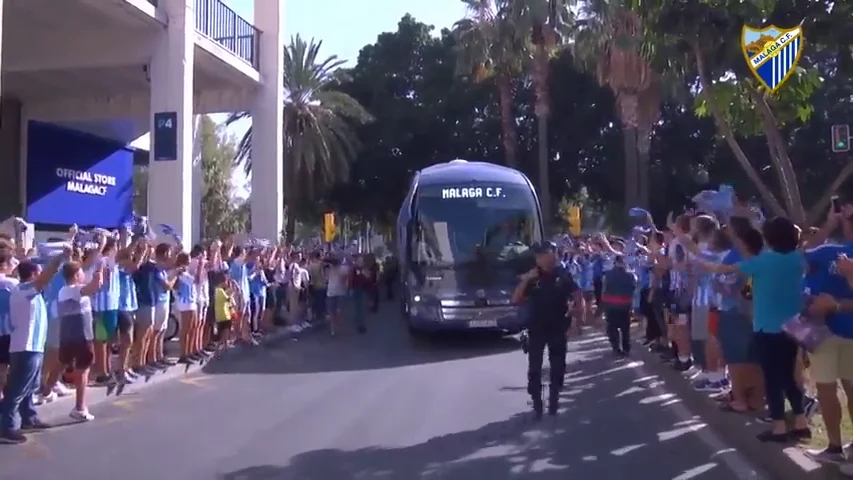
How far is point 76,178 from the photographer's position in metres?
27.6

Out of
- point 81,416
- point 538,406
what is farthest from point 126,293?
point 538,406

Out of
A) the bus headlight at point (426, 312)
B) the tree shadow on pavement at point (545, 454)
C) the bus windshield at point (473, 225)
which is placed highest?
the bus windshield at point (473, 225)

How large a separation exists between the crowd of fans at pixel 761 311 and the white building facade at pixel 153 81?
32.7 feet

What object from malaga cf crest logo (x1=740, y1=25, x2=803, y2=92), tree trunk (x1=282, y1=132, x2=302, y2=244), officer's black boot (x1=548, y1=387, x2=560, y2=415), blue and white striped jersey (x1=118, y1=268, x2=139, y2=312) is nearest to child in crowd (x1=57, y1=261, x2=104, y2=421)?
blue and white striped jersey (x1=118, y1=268, x2=139, y2=312)

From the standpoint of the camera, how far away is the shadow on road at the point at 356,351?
1614cm

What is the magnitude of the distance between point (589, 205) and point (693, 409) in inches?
1481

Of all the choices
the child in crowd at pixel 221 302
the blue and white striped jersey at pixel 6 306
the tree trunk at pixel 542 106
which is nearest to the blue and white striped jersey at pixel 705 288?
the blue and white striped jersey at pixel 6 306

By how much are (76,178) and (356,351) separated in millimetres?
13042

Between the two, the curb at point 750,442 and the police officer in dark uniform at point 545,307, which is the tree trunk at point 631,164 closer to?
the curb at point 750,442

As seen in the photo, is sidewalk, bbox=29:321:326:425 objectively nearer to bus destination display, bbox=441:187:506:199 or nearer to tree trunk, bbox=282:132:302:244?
bus destination display, bbox=441:187:506:199

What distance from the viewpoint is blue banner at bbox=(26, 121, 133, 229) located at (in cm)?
2619

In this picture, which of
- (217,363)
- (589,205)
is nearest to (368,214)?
(589,205)

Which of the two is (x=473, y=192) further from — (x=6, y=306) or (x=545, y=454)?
(x=6, y=306)

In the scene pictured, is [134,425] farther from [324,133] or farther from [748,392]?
[324,133]
